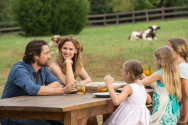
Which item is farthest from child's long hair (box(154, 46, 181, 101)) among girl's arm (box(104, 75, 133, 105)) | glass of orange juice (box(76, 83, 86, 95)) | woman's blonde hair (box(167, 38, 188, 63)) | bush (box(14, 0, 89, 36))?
bush (box(14, 0, 89, 36))

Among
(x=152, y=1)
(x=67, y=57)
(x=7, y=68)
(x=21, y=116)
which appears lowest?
(x=7, y=68)

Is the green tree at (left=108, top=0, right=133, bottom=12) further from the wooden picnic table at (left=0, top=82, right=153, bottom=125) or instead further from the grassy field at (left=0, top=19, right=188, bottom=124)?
the wooden picnic table at (left=0, top=82, right=153, bottom=125)

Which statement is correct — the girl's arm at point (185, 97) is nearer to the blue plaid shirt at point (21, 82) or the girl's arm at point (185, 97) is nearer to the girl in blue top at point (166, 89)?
the girl in blue top at point (166, 89)

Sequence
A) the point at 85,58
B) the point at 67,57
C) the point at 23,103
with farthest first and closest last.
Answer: the point at 85,58 < the point at 67,57 < the point at 23,103

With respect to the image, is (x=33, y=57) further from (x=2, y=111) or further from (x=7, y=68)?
(x=7, y=68)

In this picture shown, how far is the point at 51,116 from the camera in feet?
9.35

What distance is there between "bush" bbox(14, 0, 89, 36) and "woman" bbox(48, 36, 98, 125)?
16.6m

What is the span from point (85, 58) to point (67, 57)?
8028mm

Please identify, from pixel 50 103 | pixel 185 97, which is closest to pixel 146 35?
pixel 185 97

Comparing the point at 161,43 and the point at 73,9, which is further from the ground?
the point at 73,9

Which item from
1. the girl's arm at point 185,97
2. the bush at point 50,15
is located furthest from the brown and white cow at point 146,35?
the girl's arm at point 185,97

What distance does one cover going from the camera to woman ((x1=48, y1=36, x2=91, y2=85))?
434cm

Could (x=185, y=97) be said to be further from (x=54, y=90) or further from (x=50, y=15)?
(x=50, y=15)

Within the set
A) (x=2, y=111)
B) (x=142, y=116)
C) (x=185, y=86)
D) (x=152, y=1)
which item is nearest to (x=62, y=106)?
(x=2, y=111)
